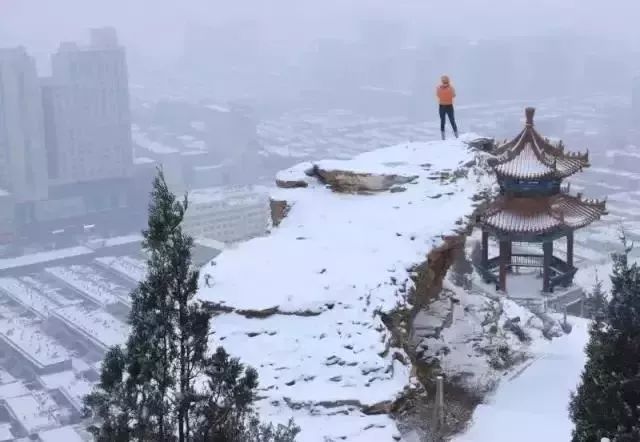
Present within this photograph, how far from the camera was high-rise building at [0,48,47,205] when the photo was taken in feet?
90.3

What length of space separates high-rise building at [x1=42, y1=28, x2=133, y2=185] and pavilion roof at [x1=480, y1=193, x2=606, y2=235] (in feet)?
67.3

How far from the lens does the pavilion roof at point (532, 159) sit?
10.8 metres

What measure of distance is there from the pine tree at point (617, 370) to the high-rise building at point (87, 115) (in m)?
26.4

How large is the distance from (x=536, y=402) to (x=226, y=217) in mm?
18284

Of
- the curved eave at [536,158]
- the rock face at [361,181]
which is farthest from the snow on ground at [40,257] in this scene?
the rock face at [361,181]

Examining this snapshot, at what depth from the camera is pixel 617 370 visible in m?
4.03

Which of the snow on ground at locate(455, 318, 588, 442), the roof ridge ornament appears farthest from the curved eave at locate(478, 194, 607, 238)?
the snow on ground at locate(455, 318, 588, 442)

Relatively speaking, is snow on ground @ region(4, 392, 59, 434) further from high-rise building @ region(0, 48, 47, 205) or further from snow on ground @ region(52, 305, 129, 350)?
high-rise building @ region(0, 48, 47, 205)

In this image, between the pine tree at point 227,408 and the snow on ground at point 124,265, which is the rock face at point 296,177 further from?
the snow on ground at point 124,265

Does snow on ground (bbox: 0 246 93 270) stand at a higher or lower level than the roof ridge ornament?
lower

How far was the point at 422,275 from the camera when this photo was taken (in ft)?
22.1

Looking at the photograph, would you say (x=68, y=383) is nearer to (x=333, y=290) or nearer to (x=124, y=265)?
(x=124, y=265)

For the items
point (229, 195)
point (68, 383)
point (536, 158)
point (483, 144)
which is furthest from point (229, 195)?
point (483, 144)

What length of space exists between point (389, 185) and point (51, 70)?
25.8m
